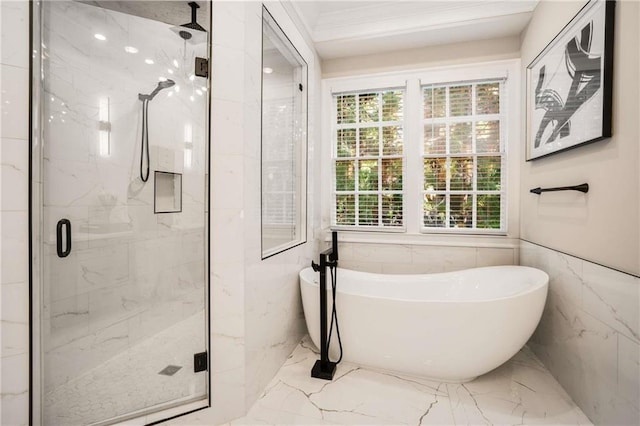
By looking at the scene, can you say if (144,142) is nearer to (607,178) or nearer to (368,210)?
(368,210)

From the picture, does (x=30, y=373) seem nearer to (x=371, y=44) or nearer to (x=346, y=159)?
(x=346, y=159)

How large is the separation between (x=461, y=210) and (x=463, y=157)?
0.46m

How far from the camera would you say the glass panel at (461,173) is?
269 cm

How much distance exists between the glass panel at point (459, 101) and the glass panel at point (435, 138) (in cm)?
15

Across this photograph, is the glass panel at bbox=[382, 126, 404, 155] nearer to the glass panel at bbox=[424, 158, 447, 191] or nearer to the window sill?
the glass panel at bbox=[424, 158, 447, 191]

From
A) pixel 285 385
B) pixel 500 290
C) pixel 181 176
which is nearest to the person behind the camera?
pixel 181 176

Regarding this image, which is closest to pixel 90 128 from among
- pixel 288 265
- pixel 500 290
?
pixel 288 265

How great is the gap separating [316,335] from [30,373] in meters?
1.44

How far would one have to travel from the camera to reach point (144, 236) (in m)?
1.67

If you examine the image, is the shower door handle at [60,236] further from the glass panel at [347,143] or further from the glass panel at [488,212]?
the glass panel at [488,212]

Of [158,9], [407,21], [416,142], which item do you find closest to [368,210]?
[416,142]

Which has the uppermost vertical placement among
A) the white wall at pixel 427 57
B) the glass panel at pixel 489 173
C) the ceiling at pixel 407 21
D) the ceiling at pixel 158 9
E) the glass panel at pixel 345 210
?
the ceiling at pixel 407 21

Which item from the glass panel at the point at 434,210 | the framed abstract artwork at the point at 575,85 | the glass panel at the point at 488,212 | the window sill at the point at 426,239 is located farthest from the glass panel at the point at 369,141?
the framed abstract artwork at the point at 575,85

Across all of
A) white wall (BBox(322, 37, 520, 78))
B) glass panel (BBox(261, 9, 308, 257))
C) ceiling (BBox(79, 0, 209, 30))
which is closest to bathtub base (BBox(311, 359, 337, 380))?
glass panel (BBox(261, 9, 308, 257))
